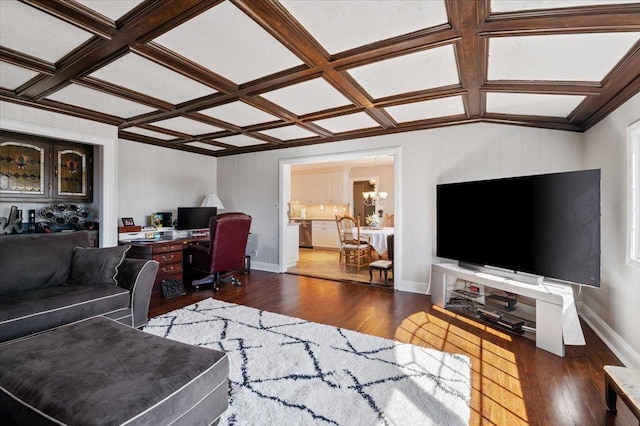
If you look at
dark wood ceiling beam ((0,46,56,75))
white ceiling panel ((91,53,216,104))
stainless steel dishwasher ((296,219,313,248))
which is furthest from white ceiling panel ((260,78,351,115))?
stainless steel dishwasher ((296,219,313,248))

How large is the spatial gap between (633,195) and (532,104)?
4.02 ft

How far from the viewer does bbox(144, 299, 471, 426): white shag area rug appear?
1.72 metres

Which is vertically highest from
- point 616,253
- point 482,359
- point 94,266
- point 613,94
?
point 613,94

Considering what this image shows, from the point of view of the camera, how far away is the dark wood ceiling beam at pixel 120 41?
174cm

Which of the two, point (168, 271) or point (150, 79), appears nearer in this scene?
point (150, 79)

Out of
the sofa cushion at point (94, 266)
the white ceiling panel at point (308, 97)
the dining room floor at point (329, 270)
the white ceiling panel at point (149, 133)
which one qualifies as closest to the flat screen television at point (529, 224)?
the dining room floor at point (329, 270)

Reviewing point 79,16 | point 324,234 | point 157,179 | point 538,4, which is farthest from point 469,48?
point 324,234

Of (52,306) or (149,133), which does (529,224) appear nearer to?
(52,306)

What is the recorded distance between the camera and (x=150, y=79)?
2.75 meters

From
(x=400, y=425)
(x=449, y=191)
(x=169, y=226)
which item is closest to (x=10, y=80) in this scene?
(x=169, y=226)

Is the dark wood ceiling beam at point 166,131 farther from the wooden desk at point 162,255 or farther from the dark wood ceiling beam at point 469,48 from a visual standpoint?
the dark wood ceiling beam at point 469,48

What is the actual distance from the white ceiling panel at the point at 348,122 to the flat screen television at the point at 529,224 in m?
1.32

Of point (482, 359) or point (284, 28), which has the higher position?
point (284, 28)

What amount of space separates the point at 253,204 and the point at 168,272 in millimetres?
2187
